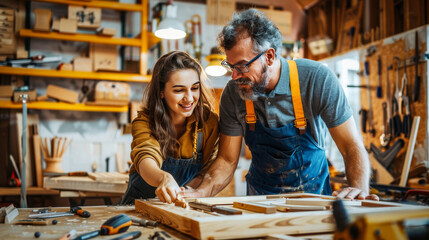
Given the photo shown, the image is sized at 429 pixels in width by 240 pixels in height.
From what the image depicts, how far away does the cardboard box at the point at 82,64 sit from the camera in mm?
4930

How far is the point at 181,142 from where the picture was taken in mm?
2281

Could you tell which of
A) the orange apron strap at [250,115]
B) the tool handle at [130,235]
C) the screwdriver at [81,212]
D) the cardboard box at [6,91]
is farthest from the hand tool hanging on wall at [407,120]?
the cardboard box at [6,91]

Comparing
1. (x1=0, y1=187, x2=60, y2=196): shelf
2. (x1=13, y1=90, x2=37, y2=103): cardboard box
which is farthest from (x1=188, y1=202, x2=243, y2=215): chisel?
(x1=13, y1=90, x2=37, y2=103): cardboard box

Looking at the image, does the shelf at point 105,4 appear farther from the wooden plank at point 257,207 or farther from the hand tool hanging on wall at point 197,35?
the wooden plank at point 257,207

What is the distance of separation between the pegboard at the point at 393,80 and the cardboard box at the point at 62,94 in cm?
349

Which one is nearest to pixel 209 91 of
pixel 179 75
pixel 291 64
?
pixel 179 75

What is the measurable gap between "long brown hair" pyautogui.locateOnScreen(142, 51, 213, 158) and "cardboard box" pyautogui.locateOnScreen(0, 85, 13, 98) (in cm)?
299

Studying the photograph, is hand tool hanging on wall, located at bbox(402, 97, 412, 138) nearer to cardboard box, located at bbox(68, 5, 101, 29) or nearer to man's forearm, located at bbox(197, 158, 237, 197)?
man's forearm, located at bbox(197, 158, 237, 197)

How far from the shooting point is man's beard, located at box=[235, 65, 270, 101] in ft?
7.13

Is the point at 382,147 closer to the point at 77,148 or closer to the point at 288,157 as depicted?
the point at 288,157

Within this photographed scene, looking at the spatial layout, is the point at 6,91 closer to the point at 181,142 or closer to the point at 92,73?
the point at 92,73

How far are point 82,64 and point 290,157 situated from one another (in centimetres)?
349

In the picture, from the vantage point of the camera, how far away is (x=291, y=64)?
2234 mm

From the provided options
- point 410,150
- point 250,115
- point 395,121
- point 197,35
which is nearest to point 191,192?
point 250,115
